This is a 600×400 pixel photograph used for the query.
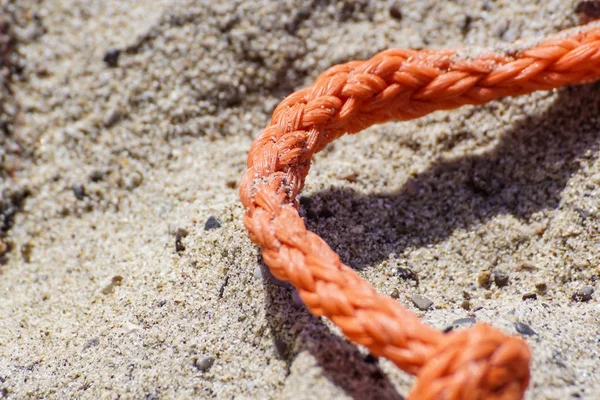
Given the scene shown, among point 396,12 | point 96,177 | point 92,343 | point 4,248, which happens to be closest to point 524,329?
point 92,343

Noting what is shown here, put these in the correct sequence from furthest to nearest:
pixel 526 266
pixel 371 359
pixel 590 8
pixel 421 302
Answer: pixel 590 8
pixel 526 266
pixel 421 302
pixel 371 359

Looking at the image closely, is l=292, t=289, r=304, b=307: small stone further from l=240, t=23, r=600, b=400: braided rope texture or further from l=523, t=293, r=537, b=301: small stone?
l=523, t=293, r=537, b=301: small stone

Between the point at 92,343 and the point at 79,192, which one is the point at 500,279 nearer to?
the point at 92,343

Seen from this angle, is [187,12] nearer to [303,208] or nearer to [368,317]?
[303,208]

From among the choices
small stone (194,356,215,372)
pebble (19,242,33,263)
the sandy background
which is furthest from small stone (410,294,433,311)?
pebble (19,242,33,263)

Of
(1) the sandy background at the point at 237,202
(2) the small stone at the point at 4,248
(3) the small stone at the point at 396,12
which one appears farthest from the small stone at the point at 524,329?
(2) the small stone at the point at 4,248

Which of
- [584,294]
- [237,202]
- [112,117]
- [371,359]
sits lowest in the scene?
[584,294]
